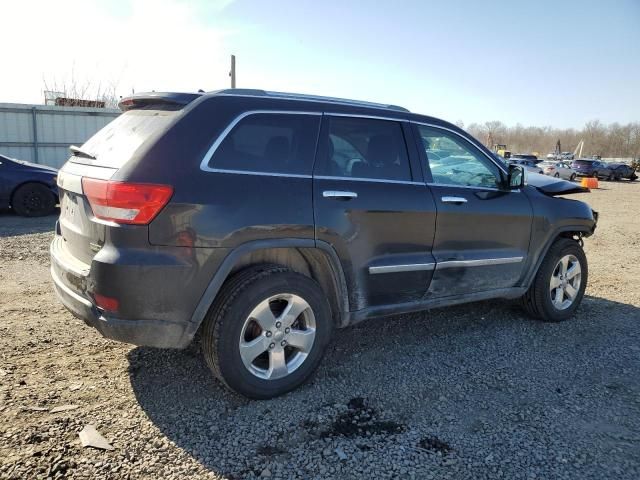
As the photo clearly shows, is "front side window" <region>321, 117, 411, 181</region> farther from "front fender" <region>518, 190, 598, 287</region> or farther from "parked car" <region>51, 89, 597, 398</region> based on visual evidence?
"front fender" <region>518, 190, 598, 287</region>

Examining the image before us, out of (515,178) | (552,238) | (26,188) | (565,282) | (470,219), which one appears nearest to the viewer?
(470,219)

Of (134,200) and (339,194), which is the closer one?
(134,200)

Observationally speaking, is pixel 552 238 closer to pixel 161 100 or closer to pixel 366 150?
pixel 366 150

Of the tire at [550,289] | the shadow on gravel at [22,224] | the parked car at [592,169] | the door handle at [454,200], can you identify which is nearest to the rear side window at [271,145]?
the door handle at [454,200]

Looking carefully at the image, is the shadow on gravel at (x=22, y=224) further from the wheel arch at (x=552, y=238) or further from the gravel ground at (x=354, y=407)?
the wheel arch at (x=552, y=238)

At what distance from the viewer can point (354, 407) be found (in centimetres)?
320

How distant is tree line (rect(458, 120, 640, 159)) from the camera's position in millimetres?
89250

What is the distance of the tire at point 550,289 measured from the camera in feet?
15.6

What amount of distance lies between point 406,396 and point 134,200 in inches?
83.4

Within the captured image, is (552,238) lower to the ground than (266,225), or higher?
lower

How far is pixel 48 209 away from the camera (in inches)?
386

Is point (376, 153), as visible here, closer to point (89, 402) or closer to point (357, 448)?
point (357, 448)

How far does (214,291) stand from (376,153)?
1.60 meters

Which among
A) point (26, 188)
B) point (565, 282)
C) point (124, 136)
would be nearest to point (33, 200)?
point (26, 188)
